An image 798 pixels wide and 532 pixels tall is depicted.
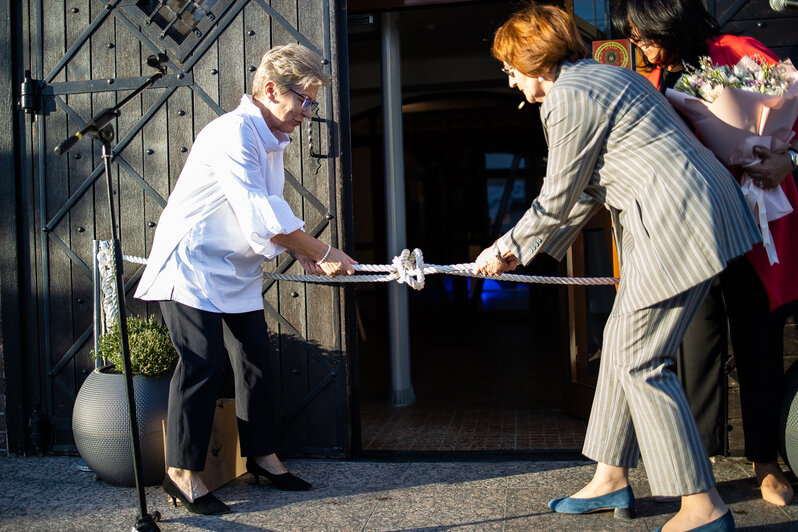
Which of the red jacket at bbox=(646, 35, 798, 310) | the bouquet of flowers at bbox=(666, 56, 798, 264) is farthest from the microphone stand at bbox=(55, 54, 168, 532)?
the red jacket at bbox=(646, 35, 798, 310)

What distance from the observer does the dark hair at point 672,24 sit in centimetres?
308

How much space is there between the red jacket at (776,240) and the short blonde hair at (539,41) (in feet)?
2.30

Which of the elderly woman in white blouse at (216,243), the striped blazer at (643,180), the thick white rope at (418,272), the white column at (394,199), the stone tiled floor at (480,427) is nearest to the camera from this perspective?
the striped blazer at (643,180)

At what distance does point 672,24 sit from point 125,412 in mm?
2911

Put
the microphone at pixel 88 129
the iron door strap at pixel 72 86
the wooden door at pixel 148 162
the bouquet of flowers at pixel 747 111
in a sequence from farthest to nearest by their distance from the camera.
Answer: the iron door strap at pixel 72 86
the wooden door at pixel 148 162
the bouquet of flowers at pixel 747 111
the microphone at pixel 88 129

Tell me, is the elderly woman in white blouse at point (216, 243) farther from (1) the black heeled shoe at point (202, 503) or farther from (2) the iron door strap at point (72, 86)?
(2) the iron door strap at point (72, 86)

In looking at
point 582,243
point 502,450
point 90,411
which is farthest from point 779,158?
point 90,411

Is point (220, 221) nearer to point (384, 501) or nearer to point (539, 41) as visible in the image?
point (384, 501)

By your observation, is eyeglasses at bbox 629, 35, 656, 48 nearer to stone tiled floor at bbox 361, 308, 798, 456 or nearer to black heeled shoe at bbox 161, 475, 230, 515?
stone tiled floor at bbox 361, 308, 798, 456

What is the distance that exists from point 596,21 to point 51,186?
317cm

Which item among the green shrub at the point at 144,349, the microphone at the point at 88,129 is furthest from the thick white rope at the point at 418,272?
the microphone at the point at 88,129

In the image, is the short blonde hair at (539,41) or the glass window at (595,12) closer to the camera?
the short blonde hair at (539,41)

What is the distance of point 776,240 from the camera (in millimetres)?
3090

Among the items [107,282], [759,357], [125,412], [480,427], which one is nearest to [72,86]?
[107,282]
